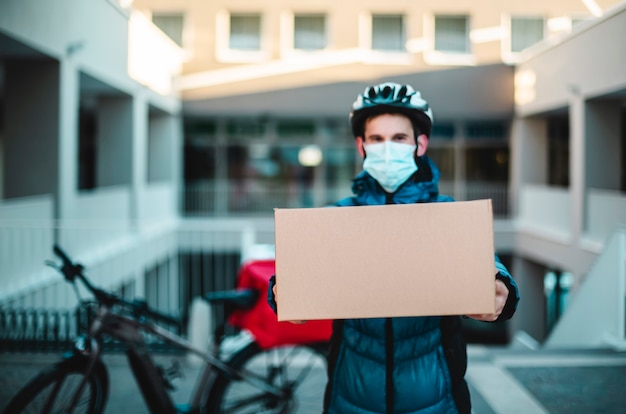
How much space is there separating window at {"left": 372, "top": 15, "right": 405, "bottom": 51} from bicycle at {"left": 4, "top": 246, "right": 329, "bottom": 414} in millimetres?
14073

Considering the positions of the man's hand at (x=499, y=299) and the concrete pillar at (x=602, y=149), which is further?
the concrete pillar at (x=602, y=149)

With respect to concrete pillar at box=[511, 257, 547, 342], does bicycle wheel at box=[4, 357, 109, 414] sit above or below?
A: above

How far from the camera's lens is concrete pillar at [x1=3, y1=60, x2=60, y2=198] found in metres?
8.90

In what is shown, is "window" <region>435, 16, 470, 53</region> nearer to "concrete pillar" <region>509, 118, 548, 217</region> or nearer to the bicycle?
"concrete pillar" <region>509, 118, 548, 217</region>

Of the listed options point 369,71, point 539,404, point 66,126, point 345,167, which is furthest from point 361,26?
point 539,404

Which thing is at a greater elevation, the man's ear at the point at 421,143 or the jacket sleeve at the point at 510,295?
the man's ear at the point at 421,143

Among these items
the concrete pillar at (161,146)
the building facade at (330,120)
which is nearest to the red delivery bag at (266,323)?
the building facade at (330,120)

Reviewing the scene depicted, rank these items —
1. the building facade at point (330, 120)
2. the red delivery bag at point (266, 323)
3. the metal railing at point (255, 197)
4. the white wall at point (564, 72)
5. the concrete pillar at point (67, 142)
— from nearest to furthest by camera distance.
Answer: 1. the red delivery bag at point (266, 323)
2. the white wall at point (564, 72)
3. the concrete pillar at point (67, 142)
4. the building facade at point (330, 120)
5. the metal railing at point (255, 197)

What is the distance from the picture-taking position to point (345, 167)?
17.8 metres

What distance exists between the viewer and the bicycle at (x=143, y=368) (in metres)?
2.81

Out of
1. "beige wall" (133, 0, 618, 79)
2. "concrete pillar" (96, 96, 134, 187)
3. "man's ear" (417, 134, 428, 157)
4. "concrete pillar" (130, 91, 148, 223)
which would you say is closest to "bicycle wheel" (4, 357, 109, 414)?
"man's ear" (417, 134, 428, 157)

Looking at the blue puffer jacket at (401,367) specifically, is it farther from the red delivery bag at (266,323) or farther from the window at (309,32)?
the window at (309,32)

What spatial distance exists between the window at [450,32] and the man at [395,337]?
15.2 m

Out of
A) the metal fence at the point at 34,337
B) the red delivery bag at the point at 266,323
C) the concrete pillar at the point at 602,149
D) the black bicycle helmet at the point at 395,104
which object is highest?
the concrete pillar at the point at 602,149
